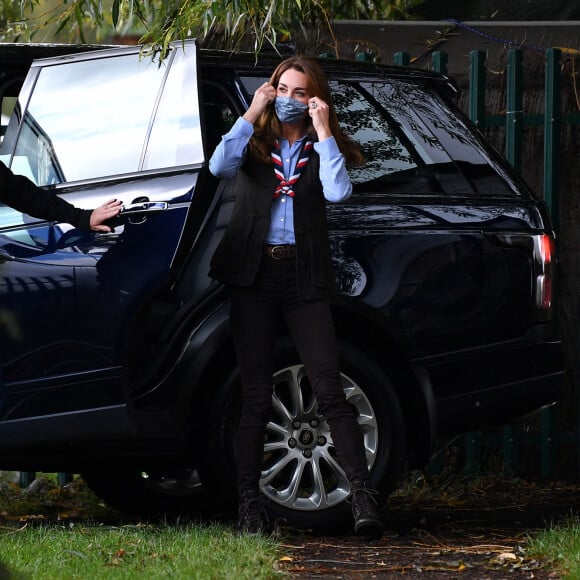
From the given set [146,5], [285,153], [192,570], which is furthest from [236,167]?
[146,5]

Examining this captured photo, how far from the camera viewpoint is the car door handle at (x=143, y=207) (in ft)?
15.8

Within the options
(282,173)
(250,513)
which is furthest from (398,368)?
(282,173)

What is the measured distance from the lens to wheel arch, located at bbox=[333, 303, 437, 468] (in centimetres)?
503

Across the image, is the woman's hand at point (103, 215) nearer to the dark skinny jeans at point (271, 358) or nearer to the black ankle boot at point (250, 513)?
the dark skinny jeans at point (271, 358)

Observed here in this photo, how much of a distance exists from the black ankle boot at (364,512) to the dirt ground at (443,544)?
109mm

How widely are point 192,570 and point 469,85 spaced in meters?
3.87

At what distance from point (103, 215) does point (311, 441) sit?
1202 millimetres

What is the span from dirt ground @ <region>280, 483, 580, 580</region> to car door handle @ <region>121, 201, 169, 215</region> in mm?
1367

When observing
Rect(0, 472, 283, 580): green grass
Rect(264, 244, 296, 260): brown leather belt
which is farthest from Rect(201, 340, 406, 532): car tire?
Rect(264, 244, 296, 260): brown leather belt

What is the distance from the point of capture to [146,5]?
248 inches

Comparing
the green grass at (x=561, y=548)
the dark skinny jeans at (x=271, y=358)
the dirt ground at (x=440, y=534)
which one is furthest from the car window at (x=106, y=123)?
the green grass at (x=561, y=548)

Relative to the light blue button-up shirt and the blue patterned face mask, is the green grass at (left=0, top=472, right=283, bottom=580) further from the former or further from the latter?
the blue patterned face mask

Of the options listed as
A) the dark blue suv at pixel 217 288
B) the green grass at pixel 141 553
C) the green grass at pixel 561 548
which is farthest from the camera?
the dark blue suv at pixel 217 288

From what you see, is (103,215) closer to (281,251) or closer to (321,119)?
(281,251)
